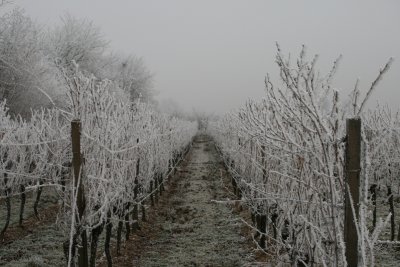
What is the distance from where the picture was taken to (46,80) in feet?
86.9

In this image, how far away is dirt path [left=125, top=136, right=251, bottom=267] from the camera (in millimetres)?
8375

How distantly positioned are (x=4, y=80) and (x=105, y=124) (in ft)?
66.7

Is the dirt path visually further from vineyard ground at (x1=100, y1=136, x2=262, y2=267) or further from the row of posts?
the row of posts

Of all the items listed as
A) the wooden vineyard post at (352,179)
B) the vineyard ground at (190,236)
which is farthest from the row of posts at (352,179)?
the vineyard ground at (190,236)

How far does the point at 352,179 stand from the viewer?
2691 mm

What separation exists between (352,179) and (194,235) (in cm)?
808

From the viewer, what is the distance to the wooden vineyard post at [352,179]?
267 cm

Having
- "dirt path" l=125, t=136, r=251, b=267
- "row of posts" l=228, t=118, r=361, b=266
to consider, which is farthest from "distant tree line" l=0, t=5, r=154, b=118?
"row of posts" l=228, t=118, r=361, b=266

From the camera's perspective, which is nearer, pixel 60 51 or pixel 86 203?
pixel 86 203

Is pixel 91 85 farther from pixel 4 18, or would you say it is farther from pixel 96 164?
pixel 4 18

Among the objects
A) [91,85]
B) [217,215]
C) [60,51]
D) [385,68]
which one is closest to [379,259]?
[217,215]

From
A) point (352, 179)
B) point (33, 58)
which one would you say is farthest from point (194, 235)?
point (33, 58)

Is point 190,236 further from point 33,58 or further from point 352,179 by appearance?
point 33,58

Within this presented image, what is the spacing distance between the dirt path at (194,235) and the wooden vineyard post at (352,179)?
2042mm
